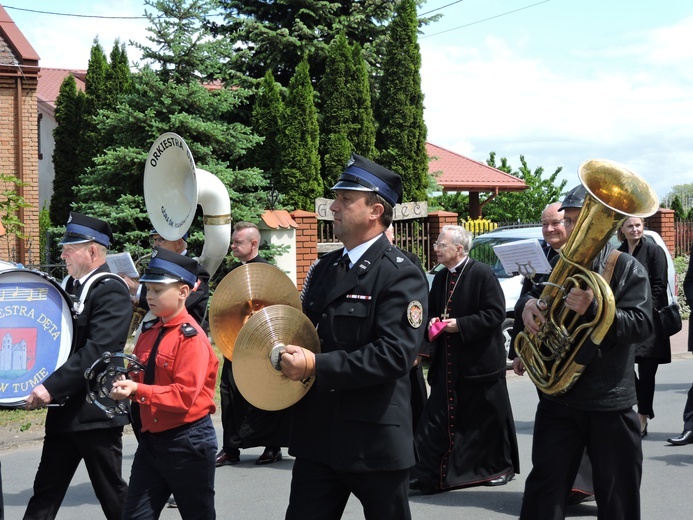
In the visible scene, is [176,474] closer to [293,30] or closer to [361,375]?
[361,375]

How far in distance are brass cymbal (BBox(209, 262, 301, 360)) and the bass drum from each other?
4.29ft

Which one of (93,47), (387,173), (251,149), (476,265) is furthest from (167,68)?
(387,173)

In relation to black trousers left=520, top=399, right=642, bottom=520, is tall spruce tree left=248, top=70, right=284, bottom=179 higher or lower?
higher

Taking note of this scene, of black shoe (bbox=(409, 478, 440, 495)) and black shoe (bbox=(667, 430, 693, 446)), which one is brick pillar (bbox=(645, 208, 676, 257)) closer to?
black shoe (bbox=(667, 430, 693, 446))

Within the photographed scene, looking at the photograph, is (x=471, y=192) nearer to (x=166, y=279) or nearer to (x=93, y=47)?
(x=93, y=47)

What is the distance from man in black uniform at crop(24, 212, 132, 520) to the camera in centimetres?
461

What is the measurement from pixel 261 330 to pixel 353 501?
3290mm

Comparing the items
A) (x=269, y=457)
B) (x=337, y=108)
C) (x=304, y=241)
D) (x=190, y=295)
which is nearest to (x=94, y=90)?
(x=337, y=108)

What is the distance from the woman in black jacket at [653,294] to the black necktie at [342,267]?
165 inches

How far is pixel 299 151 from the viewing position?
599 inches

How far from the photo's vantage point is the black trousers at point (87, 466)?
4672 mm

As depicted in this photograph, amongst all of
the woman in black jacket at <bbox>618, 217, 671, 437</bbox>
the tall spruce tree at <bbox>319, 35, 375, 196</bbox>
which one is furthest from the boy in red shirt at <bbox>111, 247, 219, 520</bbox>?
the tall spruce tree at <bbox>319, 35, 375, 196</bbox>

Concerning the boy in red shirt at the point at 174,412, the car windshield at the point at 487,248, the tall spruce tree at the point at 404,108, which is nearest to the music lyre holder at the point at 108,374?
the boy in red shirt at the point at 174,412

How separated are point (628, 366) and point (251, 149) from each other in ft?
39.4
